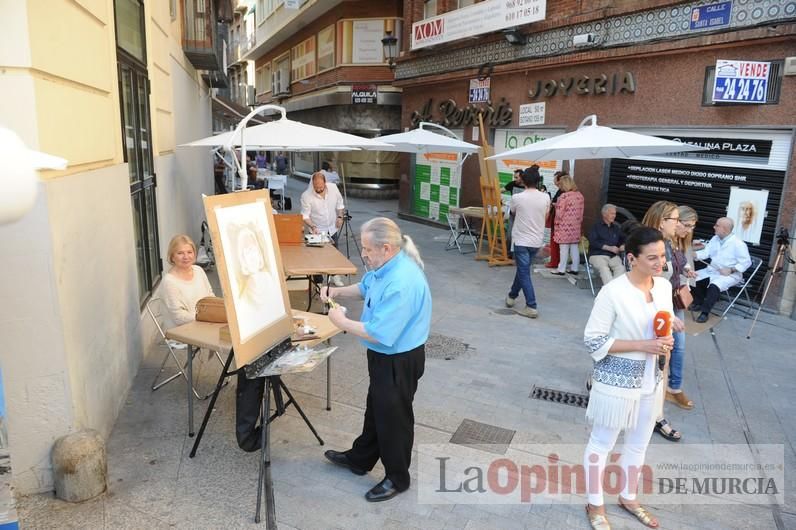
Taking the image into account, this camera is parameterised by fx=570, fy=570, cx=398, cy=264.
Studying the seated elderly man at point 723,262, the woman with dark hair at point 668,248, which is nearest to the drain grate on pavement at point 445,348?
the woman with dark hair at point 668,248

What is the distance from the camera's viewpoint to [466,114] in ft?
45.2

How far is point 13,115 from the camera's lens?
3059 millimetres

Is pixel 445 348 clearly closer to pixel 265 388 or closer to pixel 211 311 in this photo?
pixel 211 311

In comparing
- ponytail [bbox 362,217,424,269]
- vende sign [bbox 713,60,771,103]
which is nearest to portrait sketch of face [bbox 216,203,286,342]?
ponytail [bbox 362,217,424,269]

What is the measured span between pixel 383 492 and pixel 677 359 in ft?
9.33

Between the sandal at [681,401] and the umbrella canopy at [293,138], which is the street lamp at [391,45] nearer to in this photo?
the umbrella canopy at [293,138]

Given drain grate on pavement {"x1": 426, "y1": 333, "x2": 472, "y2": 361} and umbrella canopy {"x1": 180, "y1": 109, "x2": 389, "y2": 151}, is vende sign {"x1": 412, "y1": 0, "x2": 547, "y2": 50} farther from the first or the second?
drain grate on pavement {"x1": 426, "y1": 333, "x2": 472, "y2": 361}

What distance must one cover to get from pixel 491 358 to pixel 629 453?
9.14 ft

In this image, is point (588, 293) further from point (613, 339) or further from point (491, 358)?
point (613, 339)

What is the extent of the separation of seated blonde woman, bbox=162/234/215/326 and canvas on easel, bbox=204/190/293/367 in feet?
3.93

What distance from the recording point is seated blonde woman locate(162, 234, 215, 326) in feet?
15.2

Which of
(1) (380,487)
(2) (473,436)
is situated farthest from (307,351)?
(2) (473,436)

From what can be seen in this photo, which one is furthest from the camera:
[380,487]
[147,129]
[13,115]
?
[147,129]

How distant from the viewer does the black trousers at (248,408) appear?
3.68 metres
